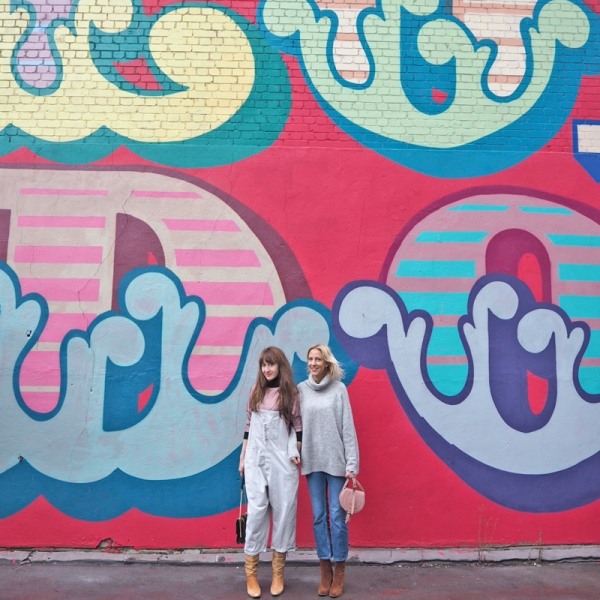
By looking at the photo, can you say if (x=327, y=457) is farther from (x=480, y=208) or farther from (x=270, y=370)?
(x=480, y=208)

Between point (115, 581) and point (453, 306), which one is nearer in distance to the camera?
point (115, 581)

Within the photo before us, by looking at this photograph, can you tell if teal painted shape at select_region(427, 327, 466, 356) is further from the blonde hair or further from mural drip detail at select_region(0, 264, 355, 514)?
the blonde hair

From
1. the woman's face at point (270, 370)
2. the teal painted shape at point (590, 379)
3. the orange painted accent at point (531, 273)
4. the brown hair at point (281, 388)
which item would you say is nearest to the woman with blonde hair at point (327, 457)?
the brown hair at point (281, 388)

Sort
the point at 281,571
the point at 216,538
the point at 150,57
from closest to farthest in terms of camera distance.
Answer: the point at 281,571 → the point at 216,538 → the point at 150,57

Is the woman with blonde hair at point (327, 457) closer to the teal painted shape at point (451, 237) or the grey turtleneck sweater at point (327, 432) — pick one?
the grey turtleneck sweater at point (327, 432)

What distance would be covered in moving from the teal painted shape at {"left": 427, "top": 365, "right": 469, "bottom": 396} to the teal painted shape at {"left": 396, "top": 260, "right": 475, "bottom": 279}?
31.9 inches

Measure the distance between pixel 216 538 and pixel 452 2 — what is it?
528 centimetres

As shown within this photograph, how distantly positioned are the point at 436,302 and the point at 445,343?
370mm

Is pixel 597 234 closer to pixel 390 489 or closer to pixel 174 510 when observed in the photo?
pixel 390 489

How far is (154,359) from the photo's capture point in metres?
5.46

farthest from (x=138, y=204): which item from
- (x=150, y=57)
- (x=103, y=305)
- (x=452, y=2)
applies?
(x=452, y=2)

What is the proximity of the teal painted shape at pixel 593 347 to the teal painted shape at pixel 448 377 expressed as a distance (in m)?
1.13

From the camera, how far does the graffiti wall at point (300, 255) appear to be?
5.41m

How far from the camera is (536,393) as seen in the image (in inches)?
221
